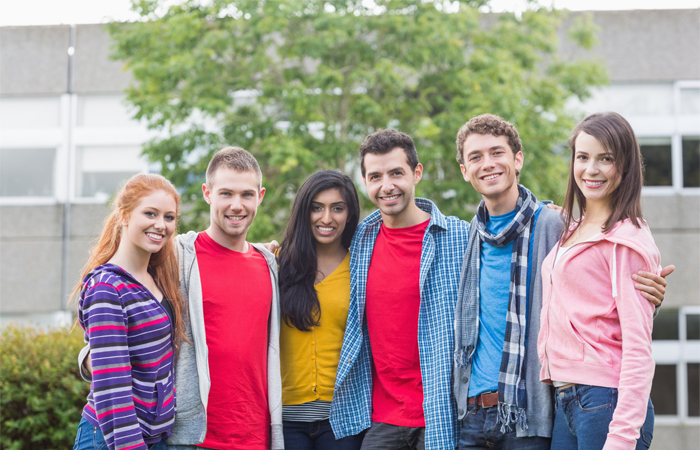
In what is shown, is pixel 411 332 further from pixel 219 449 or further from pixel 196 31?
pixel 196 31

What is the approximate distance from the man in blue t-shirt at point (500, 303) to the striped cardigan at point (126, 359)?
1431mm

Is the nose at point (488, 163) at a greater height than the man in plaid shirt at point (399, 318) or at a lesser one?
greater

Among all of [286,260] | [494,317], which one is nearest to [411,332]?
[494,317]

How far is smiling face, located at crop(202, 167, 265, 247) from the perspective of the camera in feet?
10.7

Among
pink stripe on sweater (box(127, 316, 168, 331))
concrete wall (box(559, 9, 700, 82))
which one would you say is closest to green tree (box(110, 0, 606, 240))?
concrete wall (box(559, 9, 700, 82))

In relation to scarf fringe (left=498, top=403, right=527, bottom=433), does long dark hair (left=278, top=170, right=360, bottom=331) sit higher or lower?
higher

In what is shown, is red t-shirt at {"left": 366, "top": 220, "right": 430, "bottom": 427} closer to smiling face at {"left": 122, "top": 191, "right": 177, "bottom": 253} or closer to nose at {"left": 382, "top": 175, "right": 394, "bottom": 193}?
nose at {"left": 382, "top": 175, "right": 394, "bottom": 193}

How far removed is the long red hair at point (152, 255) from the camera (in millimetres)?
2787

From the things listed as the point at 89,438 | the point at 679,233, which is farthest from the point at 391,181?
the point at 679,233

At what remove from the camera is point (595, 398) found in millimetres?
2359

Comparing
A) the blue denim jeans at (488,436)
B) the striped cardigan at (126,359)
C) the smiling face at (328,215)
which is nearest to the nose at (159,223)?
the striped cardigan at (126,359)

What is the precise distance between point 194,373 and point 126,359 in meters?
0.50

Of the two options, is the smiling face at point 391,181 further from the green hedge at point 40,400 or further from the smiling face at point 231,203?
the green hedge at point 40,400

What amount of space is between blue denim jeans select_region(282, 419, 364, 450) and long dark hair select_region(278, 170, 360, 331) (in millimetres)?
523
